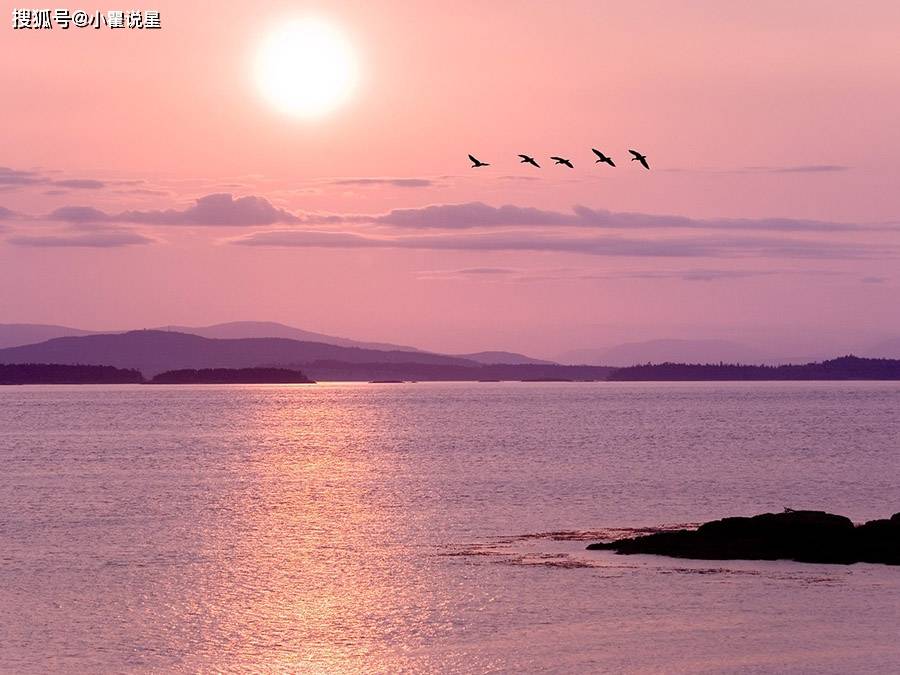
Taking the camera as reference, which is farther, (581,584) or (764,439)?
(764,439)

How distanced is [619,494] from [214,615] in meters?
45.4

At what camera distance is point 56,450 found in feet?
444

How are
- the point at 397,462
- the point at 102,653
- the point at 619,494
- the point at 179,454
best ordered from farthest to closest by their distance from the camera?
the point at 179,454
the point at 397,462
the point at 619,494
the point at 102,653

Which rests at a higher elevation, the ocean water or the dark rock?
the dark rock

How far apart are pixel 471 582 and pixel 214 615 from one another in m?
10.0

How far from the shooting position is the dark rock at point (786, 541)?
51688mm

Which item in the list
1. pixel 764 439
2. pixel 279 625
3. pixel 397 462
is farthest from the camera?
pixel 764 439

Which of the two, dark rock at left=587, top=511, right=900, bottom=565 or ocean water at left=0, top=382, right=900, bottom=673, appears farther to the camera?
dark rock at left=587, top=511, right=900, bottom=565

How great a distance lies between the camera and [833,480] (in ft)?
319

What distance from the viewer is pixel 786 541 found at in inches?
2080

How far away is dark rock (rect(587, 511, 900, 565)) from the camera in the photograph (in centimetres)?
5169

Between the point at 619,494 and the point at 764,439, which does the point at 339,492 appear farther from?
the point at 764,439

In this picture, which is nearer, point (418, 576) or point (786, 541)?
point (418, 576)

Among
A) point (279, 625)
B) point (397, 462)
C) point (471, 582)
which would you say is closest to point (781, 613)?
point (471, 582)
